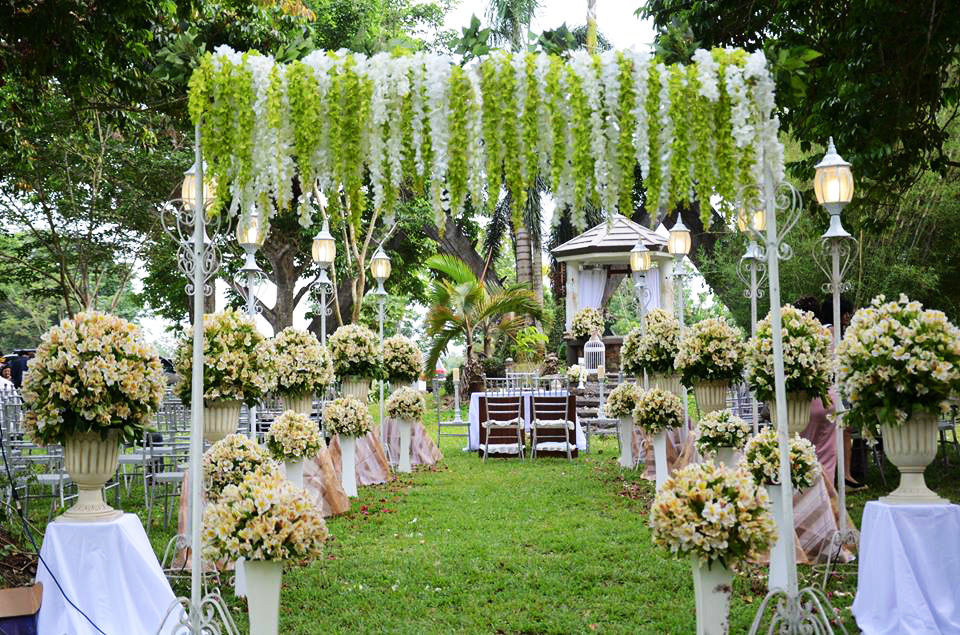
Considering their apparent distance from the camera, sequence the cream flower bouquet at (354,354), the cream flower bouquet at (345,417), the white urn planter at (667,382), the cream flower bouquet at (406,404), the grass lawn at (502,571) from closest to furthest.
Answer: the grass lawn at (502,571) → the cream flower bouquet at (345,417) → the white urn planter at (667,382) → the cream flower bouquet at (354,354) → the cream flower bouquet at (406,404)

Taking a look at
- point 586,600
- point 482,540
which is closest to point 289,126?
point 586,600

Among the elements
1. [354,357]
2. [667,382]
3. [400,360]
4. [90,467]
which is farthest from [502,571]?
[400,360]

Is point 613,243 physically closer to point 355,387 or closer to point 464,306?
point 464,306

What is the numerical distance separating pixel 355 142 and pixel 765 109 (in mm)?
2063

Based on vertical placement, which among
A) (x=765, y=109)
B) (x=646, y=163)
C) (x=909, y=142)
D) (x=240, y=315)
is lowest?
(x=240, y=315)

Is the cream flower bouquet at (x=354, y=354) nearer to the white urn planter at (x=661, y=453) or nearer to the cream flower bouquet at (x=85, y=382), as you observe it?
the white urn planter at (x=661, y=453)

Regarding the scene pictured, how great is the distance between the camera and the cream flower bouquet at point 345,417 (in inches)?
377

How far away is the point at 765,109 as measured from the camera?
4301 millimetres

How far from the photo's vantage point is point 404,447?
12039 mm

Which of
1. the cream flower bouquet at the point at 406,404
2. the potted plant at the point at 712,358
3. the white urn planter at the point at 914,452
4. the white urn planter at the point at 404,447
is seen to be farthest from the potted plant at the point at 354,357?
the white urn planter at the point at 914,452

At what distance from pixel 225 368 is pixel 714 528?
3.38 m

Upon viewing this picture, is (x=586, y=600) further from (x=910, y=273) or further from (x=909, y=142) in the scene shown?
(x=910, y=273)

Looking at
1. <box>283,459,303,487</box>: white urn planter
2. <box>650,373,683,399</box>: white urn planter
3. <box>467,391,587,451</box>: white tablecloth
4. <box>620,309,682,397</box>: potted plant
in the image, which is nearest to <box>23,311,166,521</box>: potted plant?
<box>283,459,303,487</box>: white urn planter

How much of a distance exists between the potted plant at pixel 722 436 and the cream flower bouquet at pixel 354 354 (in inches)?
195
